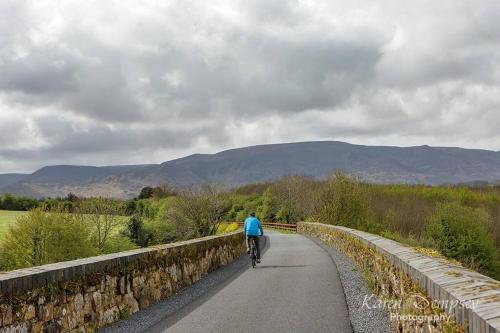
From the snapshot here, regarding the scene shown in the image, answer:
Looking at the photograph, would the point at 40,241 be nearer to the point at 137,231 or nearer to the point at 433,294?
the point at 137,231

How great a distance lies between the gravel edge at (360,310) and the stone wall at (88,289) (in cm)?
381

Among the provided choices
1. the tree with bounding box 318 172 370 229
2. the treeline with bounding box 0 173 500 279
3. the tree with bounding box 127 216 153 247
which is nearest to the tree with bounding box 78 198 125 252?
the treeline with bounding box 0 173 500 279

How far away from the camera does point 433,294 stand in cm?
517

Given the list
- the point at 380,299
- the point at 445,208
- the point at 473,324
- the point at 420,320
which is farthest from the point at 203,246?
the point at 445,208

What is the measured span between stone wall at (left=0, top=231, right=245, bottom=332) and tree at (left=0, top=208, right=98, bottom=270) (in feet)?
59.8

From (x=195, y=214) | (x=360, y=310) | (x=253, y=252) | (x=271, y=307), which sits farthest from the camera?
(x=195, y=214)

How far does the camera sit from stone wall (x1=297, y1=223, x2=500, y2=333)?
4.00 metres

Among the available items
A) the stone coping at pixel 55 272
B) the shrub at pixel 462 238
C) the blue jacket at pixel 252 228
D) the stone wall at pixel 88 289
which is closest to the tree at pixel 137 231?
the shrub at pixel 462 238

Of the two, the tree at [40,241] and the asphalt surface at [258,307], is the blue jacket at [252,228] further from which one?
the tree at [40,241]

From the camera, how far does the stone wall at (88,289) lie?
21.7 ft

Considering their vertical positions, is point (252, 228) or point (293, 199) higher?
point (293, 199)

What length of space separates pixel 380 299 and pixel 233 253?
1159cm

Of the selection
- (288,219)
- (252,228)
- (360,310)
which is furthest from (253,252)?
(288,219)

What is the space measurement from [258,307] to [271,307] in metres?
0.24
